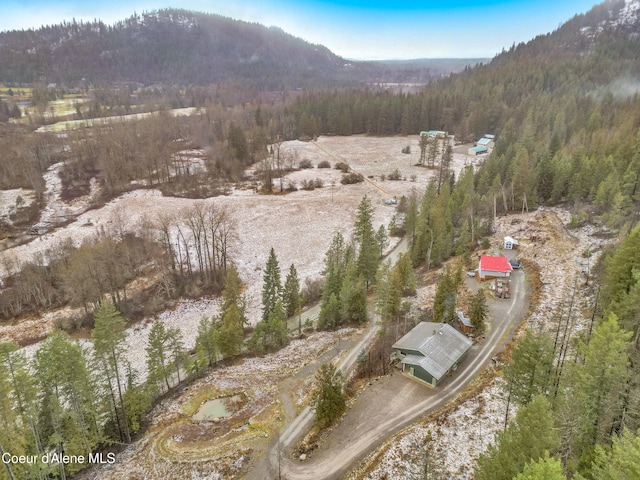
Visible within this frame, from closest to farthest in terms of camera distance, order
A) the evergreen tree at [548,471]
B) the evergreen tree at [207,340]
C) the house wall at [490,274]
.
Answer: the evergreen tree at [548,471] → the evergreen tree at [207,340] → the house wall at [490,274]

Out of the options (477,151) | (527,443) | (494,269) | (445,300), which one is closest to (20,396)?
(527,443)

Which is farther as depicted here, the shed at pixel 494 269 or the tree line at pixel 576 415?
the shed at pixel 494 269

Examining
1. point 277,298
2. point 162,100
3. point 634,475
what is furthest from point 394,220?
point 162,100

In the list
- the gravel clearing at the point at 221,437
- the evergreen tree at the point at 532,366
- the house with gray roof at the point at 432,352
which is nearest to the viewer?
the evergreen tree at the point at 532,366

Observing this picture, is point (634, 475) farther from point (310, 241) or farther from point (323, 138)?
point (323, 138)

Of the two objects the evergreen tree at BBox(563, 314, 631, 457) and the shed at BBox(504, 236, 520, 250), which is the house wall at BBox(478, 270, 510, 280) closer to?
the shed at BBox(504, 236, 520, 250)

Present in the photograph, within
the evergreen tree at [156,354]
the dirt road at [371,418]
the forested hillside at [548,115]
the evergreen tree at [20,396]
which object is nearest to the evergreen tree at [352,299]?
the dirt road at [371,418]

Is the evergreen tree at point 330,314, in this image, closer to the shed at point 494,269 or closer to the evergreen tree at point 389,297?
the evergreen tree at point 389,297

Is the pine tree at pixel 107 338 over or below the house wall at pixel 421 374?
over
